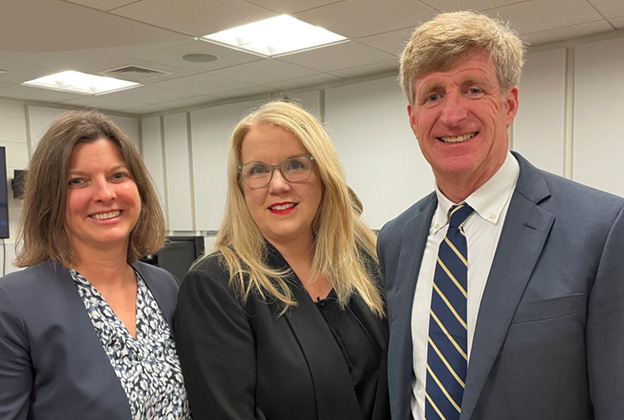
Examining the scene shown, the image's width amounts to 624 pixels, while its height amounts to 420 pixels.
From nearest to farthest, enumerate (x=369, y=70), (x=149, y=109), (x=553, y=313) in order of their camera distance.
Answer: (x=553, y=313), (x=369, y=70), (x=149, y=109)

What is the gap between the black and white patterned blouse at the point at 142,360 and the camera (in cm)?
130

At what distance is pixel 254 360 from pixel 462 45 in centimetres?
89

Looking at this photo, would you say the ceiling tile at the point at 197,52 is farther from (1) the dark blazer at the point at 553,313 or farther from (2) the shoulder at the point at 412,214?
(1) the dark blazer at the point at 553,313

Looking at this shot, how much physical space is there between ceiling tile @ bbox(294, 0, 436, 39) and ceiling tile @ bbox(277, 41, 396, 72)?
15.1 inches

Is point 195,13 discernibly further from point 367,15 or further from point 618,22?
point 618,22

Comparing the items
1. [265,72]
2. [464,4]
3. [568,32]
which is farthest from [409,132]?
[464,4]

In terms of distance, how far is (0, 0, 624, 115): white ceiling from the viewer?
320 cm

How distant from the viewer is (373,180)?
5312 millimetres

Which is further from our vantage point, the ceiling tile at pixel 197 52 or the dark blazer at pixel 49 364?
the ceiling tile at pixel 197 52

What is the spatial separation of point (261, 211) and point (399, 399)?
632mm

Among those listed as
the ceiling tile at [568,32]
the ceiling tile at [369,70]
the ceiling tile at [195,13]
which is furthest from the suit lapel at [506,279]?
the ceiling tile at [369,70]

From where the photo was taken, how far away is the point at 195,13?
128 inches

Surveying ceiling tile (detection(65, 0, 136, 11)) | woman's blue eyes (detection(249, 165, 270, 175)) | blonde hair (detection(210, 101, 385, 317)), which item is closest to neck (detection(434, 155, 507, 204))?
blonde hair (detection(210, 101, 385, 317))

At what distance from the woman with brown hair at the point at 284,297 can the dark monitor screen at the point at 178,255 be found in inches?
115
